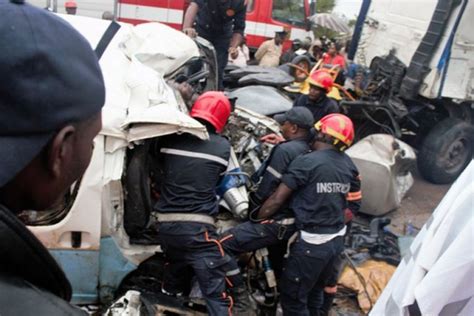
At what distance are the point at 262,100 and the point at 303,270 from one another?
2.70 metres

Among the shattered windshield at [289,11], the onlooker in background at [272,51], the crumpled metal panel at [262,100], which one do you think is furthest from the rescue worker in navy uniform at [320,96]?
the shattered windshield at [289,11]

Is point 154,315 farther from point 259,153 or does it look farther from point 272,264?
point 259,153

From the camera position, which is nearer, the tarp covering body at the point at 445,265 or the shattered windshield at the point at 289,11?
the tarp covering body at the point at 445,265

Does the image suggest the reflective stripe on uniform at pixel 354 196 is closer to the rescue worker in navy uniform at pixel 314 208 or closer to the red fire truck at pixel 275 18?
the rescue worker in navy uniform at pixel 314 208

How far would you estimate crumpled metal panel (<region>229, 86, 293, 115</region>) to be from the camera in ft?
18.5

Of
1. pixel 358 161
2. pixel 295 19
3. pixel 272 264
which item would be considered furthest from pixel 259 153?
pixel 295 19

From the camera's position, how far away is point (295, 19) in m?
11.4

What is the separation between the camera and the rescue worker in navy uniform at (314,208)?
3445mm

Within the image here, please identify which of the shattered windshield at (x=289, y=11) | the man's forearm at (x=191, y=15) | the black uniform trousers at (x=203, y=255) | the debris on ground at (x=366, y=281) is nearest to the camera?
the black uniform trousers at (x=203, y=255)

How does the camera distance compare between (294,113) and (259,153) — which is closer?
(294,113)

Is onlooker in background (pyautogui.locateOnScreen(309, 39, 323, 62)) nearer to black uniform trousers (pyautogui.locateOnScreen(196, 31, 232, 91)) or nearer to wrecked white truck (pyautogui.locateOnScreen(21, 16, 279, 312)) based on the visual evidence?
black uniform trousers (pyautogui.locateOnScreen(196, 31, 232, 91))

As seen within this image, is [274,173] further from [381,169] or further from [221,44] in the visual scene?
[221,44]

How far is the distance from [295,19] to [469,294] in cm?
1062

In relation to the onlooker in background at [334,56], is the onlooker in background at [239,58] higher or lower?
lower
